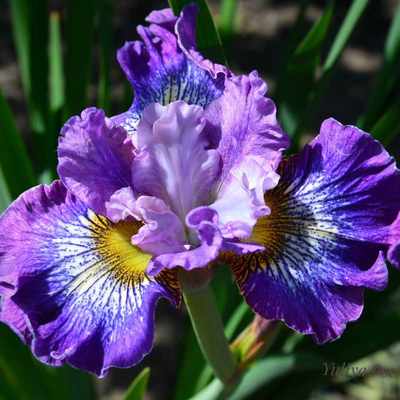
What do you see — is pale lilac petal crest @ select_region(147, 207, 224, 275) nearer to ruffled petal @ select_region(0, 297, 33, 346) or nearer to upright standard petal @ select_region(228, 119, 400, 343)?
upright standard petal @ select_region(228, 119, 400, 343)

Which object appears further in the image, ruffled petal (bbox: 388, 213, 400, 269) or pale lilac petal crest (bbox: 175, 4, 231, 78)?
pale lilac petal crest (bbox: 175, 4, 231, 78)

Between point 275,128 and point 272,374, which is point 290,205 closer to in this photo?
point 275,128

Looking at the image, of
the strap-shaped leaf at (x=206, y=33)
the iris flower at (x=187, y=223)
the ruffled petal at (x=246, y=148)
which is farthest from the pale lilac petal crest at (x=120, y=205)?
the strap-shaped leaf at (x=206, y=33)

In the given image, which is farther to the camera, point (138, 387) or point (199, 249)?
point (138, 387)

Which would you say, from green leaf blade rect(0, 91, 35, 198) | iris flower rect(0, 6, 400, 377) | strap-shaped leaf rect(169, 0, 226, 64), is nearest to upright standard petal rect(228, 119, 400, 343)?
iris flower rect(0, 6, 400, 377)

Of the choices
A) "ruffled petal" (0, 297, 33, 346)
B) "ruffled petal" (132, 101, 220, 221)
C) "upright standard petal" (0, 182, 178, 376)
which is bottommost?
"ruffled petal" (0, 297, 33, 346)

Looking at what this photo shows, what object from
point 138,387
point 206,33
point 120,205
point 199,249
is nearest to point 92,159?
point 120,205

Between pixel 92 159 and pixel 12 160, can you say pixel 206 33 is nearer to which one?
pixel 92 159
